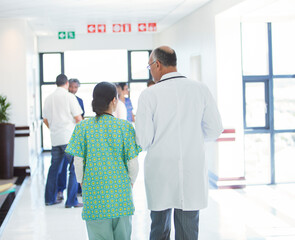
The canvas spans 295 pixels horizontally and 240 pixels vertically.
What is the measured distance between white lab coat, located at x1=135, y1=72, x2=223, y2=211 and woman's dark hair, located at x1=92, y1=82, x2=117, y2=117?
23cm

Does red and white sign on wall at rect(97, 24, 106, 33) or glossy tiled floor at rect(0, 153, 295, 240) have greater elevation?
red and white sign on wall at rect(97, 24, 106, 33)

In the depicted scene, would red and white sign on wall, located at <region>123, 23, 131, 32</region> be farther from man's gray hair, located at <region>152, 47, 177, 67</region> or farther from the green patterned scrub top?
the green patterned scrub top

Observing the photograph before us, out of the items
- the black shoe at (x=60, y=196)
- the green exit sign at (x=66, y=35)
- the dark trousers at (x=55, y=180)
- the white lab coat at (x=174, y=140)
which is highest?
the green exit sign at (x=66, y=35)

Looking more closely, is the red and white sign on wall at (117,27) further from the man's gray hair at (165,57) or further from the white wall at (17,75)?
the man's gray hair at (165,57)

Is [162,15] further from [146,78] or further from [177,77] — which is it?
[177,77]

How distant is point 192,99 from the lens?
2.60 m

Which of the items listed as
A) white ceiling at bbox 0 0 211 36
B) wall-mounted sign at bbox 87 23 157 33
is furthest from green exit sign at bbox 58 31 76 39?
wall-mounted sign at bbox 87 23 157 33

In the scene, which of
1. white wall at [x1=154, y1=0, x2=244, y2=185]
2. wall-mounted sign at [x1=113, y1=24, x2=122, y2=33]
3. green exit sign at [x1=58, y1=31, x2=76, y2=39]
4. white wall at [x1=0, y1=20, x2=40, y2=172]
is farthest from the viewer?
green exit sign at [x1=58, y1=31, x2=76, y2=39]

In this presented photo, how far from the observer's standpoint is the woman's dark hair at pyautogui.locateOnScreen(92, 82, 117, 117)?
2664mm

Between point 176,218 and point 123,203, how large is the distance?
1.19 ft

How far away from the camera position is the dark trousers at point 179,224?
2.67 metres

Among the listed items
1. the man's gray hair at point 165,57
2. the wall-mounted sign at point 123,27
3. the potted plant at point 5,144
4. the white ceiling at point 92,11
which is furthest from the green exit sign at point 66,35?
the man's gray hair at point 165,57

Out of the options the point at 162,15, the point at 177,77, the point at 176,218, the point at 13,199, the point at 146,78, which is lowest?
the point at 13,199

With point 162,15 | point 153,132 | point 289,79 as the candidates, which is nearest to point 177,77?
point 153,132
